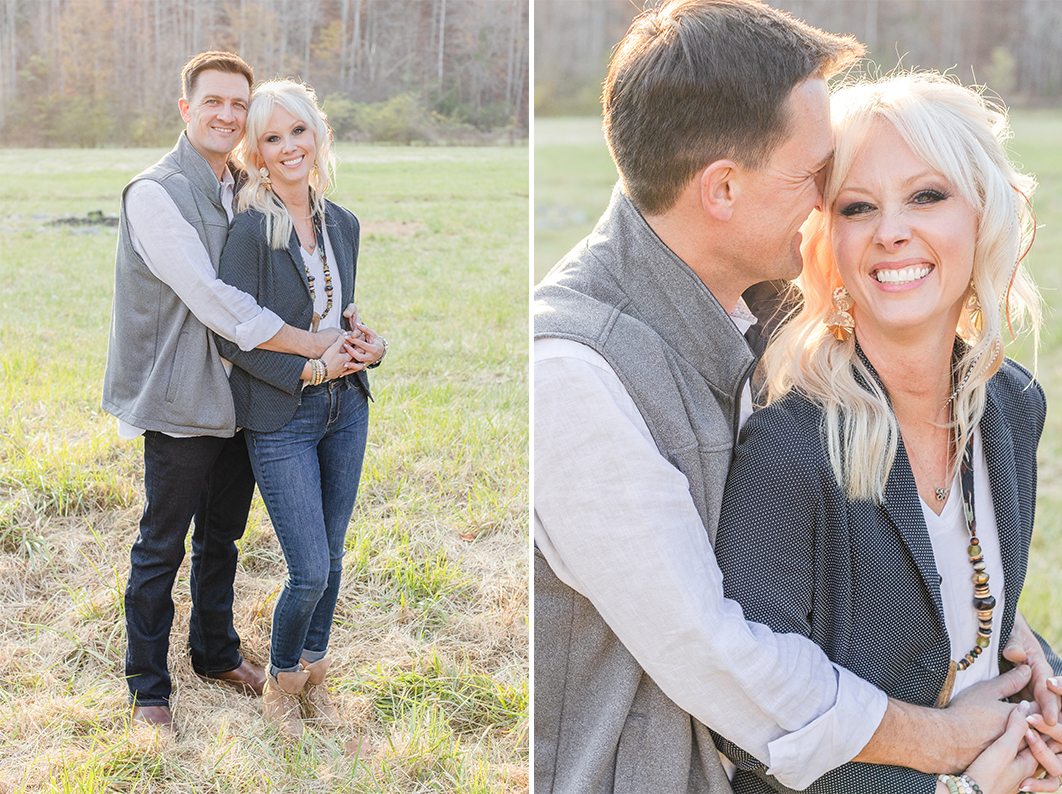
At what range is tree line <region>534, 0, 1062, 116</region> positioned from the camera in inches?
650

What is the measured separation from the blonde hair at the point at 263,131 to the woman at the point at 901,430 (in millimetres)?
1193

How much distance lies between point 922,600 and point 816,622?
0.61 feet

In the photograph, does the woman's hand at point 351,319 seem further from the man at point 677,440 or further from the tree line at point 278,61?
the tree line at point 278,61

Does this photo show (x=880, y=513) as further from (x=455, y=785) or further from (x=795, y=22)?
(x=455, y=785)

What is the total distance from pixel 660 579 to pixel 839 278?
73cm

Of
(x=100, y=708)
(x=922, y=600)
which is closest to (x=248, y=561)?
(x=100, y=708)

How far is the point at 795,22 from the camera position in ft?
→ 5.08

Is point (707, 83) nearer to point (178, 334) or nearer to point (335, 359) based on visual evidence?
point (335, 359)

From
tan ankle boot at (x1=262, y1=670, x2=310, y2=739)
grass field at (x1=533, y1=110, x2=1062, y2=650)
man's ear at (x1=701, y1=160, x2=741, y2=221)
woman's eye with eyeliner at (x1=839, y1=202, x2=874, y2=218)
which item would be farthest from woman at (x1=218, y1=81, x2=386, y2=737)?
woman's eye with eyeliner at (x1=839, y1=202, x2=874, y2=218)

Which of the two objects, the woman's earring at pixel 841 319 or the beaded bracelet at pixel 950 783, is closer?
the beaded bracelet at pixel 950 783

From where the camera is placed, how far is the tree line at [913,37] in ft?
54.1

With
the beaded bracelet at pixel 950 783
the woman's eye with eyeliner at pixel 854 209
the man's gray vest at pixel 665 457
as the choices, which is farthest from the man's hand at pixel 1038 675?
the woman's eye with eyeliner at pixel 854 209

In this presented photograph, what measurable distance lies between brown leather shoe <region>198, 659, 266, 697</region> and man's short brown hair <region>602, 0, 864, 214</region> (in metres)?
1.96

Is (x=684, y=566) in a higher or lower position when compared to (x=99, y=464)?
higher
